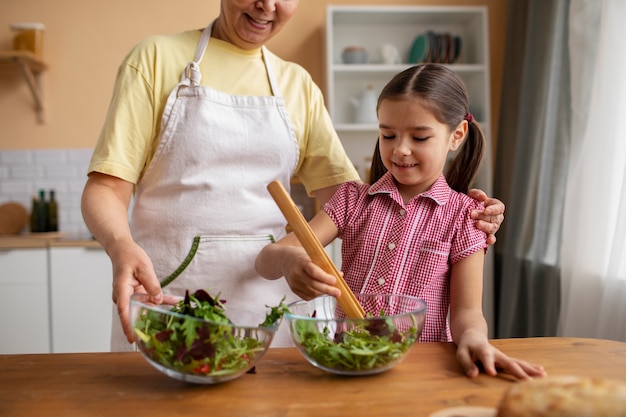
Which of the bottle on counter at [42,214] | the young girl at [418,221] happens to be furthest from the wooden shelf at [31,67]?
the young girl at [418,221]

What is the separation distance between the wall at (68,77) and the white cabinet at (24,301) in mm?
608

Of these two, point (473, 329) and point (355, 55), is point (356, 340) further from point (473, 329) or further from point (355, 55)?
point (355, 55)

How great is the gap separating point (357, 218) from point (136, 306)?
2.07ft

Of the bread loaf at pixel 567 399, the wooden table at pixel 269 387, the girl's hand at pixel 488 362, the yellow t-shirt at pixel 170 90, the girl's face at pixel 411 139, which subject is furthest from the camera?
the yellow t-shirt at pixel 170 90

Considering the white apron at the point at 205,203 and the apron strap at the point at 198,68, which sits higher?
the apron strap at the point at 198,68

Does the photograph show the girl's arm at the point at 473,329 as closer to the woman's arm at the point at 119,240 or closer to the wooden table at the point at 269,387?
the wooden table at the point at 269,387

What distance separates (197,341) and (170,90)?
0.80 meters

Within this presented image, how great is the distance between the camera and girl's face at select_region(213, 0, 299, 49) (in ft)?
4.85

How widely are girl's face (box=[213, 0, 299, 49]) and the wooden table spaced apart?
76 cm

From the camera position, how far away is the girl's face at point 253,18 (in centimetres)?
148

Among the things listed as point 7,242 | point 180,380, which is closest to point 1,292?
point 7,242

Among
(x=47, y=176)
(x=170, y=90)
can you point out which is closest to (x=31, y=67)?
(x=47, y=176)

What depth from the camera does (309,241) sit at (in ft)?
3.35

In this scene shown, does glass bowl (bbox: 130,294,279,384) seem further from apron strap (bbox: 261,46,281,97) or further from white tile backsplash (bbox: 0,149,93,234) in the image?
white tile backsplash (bbox: 0,149,93,234)
